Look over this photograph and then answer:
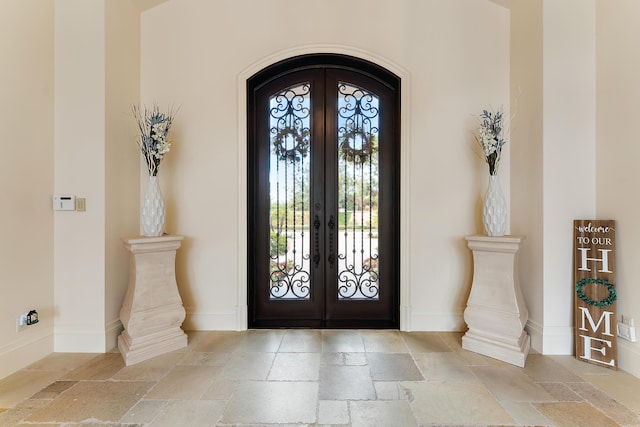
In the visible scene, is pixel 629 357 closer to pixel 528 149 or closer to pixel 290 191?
pixel 528 149

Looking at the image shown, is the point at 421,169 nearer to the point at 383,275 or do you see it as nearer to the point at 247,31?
the point at 383,275

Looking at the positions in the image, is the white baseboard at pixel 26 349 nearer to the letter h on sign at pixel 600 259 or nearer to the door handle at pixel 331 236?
the door handle at pixel 331 236

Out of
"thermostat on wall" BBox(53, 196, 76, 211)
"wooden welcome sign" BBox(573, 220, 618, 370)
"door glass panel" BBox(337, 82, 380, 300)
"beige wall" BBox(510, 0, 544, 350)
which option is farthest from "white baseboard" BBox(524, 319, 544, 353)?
"thermostat on wall" BBox(53, 196, 76, 211)

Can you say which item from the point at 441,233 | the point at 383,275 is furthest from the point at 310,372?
the point at 441,233

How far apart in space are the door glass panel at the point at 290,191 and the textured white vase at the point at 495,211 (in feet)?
5.42

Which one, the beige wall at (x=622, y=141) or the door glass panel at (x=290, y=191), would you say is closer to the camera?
the beige wall at (x=622, y=141)

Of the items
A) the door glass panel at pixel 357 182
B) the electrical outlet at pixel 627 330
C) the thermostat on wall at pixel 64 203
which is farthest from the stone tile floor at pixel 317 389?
the thermostat on wall at pixel 64 203

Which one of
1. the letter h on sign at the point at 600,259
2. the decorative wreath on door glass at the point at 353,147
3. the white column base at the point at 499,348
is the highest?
the decorative wreath on door glass at the point at 353,147

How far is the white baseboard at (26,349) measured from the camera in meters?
2.27

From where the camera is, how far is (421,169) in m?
3.09

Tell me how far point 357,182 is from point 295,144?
29.4 inches

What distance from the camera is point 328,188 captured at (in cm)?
328

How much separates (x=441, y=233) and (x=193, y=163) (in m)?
2.51

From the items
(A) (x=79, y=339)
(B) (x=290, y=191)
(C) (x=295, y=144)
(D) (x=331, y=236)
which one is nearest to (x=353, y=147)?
(C) (x=295, y=144)
